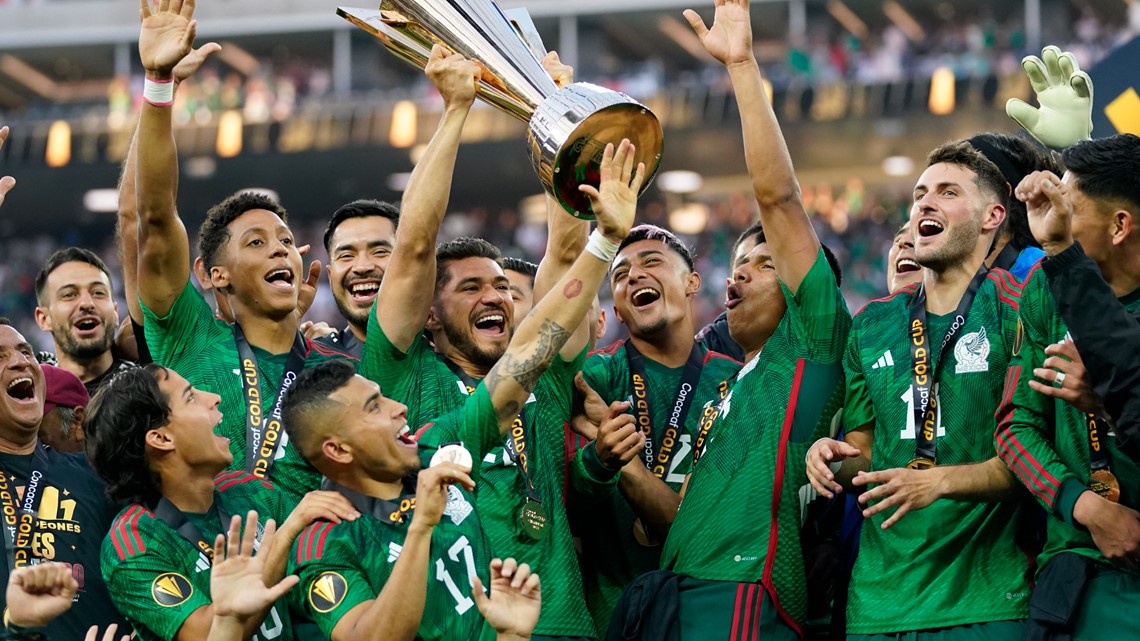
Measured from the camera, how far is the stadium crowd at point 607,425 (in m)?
4.09

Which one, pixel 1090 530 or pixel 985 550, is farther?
pixel 985 550

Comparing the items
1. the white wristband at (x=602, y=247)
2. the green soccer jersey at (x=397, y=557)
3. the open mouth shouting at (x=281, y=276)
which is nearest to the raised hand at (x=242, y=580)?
the green soccer jersey at (x=397, y=557)

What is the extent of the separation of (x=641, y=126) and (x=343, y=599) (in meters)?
1.60

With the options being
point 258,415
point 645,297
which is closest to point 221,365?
point 258,415

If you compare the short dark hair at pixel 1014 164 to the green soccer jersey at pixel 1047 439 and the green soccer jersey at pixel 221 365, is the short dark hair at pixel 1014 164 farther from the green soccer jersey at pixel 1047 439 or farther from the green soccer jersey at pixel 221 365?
the green soccer jersey at pixel 221 365

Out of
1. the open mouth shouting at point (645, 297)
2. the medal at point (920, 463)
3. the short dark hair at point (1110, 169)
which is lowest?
the medal at point (920, 463)

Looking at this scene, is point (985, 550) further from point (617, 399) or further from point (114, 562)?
point (114, 562)

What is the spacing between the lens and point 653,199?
29.2 meters

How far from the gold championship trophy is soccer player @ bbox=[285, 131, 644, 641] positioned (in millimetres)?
90

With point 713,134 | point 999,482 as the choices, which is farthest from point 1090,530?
point 713,134

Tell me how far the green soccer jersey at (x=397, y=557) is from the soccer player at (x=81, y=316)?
2.23m

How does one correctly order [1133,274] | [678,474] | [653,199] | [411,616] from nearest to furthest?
[411,616] → [1133,274] → [678,474] → [653,199]

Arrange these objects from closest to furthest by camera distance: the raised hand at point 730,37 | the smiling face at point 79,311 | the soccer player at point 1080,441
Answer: the soccer player at point 1080,441
the raised hand at point 730,37
the smiling face at point 79,311

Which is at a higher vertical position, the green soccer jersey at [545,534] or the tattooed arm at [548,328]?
the tattooed arm at [548,328]
